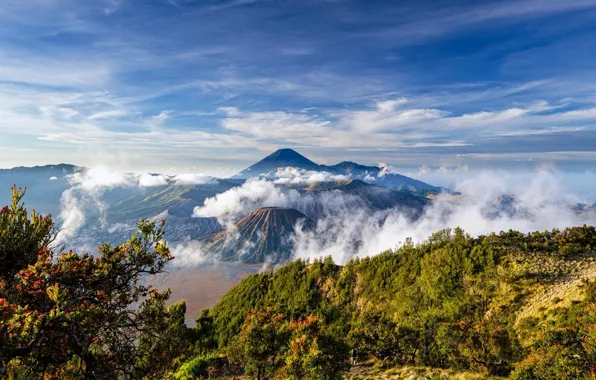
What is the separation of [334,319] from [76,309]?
186 ft

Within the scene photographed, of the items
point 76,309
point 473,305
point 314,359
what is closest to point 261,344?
point 314,359

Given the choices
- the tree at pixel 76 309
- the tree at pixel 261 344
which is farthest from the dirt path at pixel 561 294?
the tree at pixel 76 309

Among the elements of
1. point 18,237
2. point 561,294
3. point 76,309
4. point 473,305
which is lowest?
point 473,305

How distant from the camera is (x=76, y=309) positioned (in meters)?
10.9

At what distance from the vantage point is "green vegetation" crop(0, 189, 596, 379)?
459 inches

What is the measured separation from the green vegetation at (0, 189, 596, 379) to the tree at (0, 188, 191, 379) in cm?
6

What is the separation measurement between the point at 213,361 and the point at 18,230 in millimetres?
44766

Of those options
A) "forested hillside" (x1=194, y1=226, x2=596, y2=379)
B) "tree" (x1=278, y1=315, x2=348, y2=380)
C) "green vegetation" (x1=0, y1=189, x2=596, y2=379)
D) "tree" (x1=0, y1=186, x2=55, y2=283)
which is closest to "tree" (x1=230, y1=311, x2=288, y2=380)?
"green vegetation" (x1=0, y1=189, x2=596, y2=379)

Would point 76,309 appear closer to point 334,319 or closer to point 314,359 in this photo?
point 314,359

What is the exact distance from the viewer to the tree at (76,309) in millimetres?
10094

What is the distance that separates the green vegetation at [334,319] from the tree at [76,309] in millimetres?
60

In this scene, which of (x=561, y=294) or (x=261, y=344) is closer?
(x=261, y=344)

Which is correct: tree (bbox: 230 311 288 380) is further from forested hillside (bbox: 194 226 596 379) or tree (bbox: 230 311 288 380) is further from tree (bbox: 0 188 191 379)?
tree (bbox: 0 188 191 379)

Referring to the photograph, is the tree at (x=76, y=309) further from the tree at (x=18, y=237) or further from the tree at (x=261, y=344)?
the tree at (x=261, y=344)
